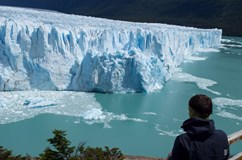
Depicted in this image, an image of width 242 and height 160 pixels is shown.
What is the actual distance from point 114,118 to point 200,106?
578cm

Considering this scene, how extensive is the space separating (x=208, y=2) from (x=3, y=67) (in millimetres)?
34000

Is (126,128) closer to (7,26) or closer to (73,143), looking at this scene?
(73,143)

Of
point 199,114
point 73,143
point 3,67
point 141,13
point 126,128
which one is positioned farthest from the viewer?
point 141,13

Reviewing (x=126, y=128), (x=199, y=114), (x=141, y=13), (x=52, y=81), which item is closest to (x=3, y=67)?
(x=52, y=81)

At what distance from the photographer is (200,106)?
128cm

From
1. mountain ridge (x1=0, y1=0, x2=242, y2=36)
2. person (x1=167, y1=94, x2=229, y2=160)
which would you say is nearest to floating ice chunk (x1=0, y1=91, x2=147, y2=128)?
person (x1=167, y1=94, x2=229, y2=160)

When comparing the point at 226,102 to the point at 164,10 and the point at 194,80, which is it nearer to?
the point at 194,80

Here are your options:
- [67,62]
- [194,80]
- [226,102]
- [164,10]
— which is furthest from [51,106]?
[164,10]

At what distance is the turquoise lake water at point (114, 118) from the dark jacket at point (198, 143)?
4195 mm

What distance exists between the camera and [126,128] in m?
6.53

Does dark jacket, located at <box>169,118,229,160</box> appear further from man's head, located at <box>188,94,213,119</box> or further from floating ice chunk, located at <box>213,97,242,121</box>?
floating ice chunk, located at <box>213,97,242,121</box>

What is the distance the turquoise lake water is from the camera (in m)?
5.79

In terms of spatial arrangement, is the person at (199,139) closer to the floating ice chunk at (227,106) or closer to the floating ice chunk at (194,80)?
the floating ice chunk at (227,106)

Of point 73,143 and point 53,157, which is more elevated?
point 53,157
